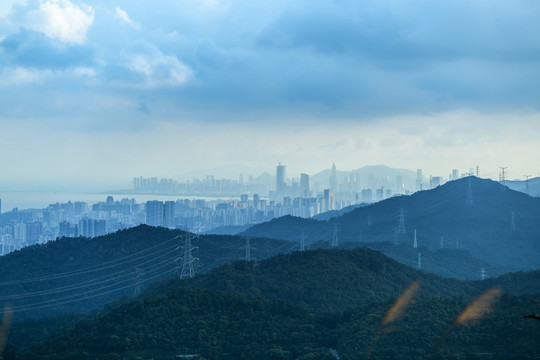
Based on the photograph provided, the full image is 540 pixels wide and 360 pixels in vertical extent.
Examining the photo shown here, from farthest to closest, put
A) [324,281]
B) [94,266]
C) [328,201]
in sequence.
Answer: [328,201], [94,266], [324,281]

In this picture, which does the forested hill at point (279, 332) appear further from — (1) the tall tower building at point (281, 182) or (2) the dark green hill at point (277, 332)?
(1) the tall tower building at point (281, 182)

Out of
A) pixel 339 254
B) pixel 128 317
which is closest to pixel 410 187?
pixel 339 254

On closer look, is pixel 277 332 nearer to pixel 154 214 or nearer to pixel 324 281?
pixel 324 281

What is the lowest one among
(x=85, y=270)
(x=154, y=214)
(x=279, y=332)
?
(x=279, y=332)

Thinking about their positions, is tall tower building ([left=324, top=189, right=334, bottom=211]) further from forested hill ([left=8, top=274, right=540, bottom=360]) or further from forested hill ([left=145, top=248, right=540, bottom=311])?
forested hill ([left=8, top=274, right=540, bottom=360])

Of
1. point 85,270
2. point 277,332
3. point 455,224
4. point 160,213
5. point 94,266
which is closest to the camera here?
point 277,332

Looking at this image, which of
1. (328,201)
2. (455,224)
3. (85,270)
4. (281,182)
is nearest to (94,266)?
(85,270)

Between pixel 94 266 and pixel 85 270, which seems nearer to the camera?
pixel 85 270

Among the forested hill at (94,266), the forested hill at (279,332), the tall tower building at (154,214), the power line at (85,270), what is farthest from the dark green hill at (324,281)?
the tall tower building at (154,214)
